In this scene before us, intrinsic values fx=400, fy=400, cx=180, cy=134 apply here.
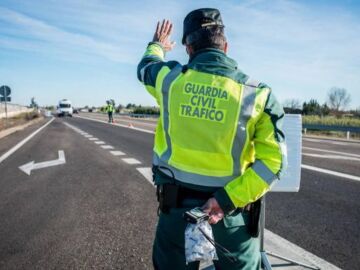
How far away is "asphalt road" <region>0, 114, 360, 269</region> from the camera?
409cm

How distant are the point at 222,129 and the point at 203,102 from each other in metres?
0.18

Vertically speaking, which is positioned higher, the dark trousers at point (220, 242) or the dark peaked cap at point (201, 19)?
the dark peaked cap at point (201, 19)

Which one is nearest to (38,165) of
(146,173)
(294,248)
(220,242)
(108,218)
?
(146,173)

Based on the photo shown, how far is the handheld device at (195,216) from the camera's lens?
197 cm

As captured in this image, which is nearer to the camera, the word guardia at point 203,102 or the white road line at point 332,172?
the word guardia at point 203,102

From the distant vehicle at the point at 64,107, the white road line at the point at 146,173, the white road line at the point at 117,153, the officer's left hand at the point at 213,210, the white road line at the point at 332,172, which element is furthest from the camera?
the distant vehicle at the point at 64,107

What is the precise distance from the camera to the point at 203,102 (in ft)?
7.19

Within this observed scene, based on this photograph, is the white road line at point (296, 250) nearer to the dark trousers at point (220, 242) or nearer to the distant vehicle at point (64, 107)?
the dark trousers at point (220, 242)

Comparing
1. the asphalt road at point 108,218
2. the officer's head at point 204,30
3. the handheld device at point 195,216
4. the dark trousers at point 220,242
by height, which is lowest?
the asphalt road at point 108,218

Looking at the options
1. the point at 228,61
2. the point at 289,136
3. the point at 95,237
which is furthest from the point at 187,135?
the point at 95,237

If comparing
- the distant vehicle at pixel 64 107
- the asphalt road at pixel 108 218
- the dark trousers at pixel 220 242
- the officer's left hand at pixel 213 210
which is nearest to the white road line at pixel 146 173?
the asphalt road at pixel 108 218

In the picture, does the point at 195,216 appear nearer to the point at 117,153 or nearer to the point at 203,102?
the point at 203,102

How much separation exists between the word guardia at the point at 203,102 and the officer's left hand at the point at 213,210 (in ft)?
A: 1.47

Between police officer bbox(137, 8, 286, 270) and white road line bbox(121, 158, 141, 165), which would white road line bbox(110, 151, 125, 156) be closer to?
white road line bbox(121, 158, 141, 165)
